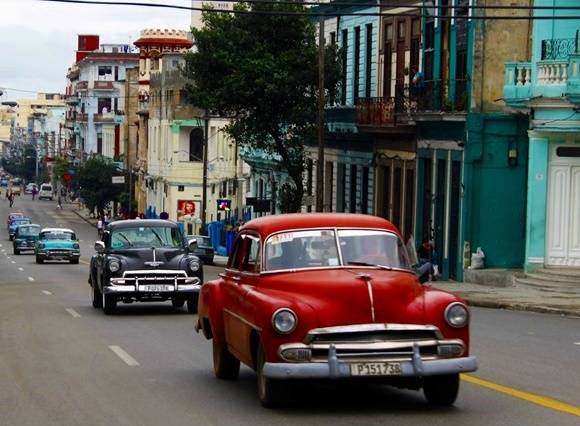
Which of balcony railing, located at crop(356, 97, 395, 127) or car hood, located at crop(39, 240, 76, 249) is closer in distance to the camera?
balcony railing, located at crop(356, 97, 395, 127)

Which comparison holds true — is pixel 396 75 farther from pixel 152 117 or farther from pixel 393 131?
pixel 152 117

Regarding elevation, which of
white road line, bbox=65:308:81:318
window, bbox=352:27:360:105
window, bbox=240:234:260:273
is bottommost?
white road line, bbox=65:308:81:318

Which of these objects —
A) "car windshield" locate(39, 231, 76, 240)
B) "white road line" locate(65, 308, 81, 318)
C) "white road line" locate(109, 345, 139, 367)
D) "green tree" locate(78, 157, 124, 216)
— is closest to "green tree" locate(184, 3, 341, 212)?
"car windshield" locate(39, 231, 76, 240)

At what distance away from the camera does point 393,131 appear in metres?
46.7

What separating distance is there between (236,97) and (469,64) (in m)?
12.0

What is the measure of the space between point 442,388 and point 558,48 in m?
25.9

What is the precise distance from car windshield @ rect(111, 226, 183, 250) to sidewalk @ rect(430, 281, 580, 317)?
24.7 feet

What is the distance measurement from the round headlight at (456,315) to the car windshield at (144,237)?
14.6 meters

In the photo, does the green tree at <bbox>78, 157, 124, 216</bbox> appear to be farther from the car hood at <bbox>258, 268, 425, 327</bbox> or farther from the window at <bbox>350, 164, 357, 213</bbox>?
the car hood at <bbox>258, 268, 425, 327</bbox>

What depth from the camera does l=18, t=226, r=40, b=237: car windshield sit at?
74062 mm

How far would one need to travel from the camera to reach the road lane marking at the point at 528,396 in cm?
1315

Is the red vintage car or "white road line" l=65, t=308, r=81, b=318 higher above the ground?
the red vintage car

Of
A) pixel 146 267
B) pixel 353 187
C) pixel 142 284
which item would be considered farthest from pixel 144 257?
pixel 353 187

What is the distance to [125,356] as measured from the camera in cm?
1853
